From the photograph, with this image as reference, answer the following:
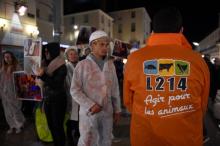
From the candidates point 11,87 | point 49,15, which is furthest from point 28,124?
point 49,15

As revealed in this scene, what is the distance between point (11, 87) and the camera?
743 centimetres

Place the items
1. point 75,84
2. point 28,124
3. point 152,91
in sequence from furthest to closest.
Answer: point 28,124 → point 75,84 → point 152,91

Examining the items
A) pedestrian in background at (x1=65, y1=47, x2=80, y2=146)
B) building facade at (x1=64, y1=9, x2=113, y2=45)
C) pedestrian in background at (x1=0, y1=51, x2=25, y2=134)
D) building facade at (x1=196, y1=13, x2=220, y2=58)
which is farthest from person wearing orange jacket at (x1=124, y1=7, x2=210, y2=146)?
building facade at (x1=64, y1=9, x2=113, y2=45)

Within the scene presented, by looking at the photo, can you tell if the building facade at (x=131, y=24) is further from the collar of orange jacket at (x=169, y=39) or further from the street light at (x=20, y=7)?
the collar of orange jacket at (x=169, y=39)

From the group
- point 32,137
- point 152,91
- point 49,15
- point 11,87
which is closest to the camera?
point 152,91

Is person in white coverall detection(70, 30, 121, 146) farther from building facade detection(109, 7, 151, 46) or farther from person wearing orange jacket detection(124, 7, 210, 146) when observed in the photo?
building facade detection(109, 7, 151, 46)

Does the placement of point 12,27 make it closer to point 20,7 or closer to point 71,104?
point 20,7

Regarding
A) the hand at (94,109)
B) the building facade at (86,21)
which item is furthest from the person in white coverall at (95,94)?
the building facade at (86,21)

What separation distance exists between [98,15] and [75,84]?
2021 inches

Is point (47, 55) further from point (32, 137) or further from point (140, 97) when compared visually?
point (140, 97)

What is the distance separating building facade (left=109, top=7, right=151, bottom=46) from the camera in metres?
64.0

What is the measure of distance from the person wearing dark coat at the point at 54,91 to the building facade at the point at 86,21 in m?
48.0

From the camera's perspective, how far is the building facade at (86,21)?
54144 mm

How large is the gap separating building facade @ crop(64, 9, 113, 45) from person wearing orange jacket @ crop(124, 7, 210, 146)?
1994 inches
